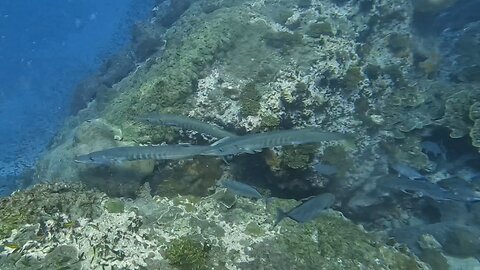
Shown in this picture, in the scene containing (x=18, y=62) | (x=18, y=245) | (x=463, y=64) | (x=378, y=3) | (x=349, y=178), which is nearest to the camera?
(x=18, y=245)

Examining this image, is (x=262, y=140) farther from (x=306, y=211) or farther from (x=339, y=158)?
(x=339, y=158)

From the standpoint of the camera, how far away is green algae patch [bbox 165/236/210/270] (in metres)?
4.92

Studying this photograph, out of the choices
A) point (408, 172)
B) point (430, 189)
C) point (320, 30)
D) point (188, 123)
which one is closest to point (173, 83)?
point (188, 123)

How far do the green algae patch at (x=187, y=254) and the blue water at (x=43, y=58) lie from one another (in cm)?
1326

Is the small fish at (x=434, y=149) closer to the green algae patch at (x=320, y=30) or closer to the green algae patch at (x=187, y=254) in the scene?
the green algae patch at (x=320, y=30)

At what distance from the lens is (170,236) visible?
5332 mm

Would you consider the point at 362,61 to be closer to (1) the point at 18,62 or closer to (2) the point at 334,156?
(2) the point at 334,156

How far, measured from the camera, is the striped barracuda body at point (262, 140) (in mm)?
5543

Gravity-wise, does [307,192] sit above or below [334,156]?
below

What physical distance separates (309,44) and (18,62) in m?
34.3

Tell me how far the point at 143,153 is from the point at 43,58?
34052mm

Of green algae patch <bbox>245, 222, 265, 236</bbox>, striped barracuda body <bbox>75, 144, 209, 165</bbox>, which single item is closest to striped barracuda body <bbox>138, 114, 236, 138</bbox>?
striped barracuda body <bbox>75, 144, 209, 165</bbox>

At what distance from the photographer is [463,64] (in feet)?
36.1

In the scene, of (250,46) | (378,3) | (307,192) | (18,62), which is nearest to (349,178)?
(307,192)
